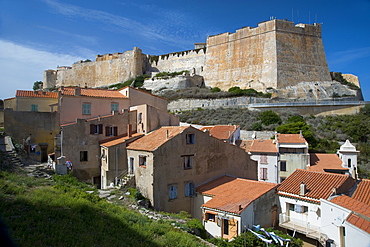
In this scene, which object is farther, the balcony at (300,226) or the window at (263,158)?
the window at (263,158)

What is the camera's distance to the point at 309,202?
15570 millimetres

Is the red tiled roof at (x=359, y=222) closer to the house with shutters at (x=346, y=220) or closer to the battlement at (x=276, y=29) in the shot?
the house with shutters at (x=346, y=220)

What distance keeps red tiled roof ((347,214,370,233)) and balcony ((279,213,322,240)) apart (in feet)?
8.69

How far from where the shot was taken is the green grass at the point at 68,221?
765 cm

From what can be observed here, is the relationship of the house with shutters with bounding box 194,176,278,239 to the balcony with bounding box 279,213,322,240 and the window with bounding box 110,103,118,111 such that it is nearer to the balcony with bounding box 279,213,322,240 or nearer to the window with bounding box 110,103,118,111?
the balcony with bounding box 279,213,322,240

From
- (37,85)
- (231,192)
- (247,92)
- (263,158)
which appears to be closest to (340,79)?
(247,92)

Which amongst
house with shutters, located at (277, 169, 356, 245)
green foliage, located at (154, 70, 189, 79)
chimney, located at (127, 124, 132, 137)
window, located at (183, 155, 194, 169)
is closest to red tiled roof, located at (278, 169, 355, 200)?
house with shutters, located at (277, 169, 356, 245)

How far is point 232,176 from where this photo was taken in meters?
20.1

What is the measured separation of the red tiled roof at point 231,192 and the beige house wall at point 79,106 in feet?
A: 34.7

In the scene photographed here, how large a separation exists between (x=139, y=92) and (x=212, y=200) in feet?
44.5

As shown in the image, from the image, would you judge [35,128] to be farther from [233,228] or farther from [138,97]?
[233,228]

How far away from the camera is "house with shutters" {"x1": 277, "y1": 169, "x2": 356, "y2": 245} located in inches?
590

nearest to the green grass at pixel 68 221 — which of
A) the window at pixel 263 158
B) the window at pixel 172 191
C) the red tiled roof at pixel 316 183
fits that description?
the window at pixel 172 191

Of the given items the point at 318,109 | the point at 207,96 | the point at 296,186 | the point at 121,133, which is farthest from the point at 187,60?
the point at 296,186
